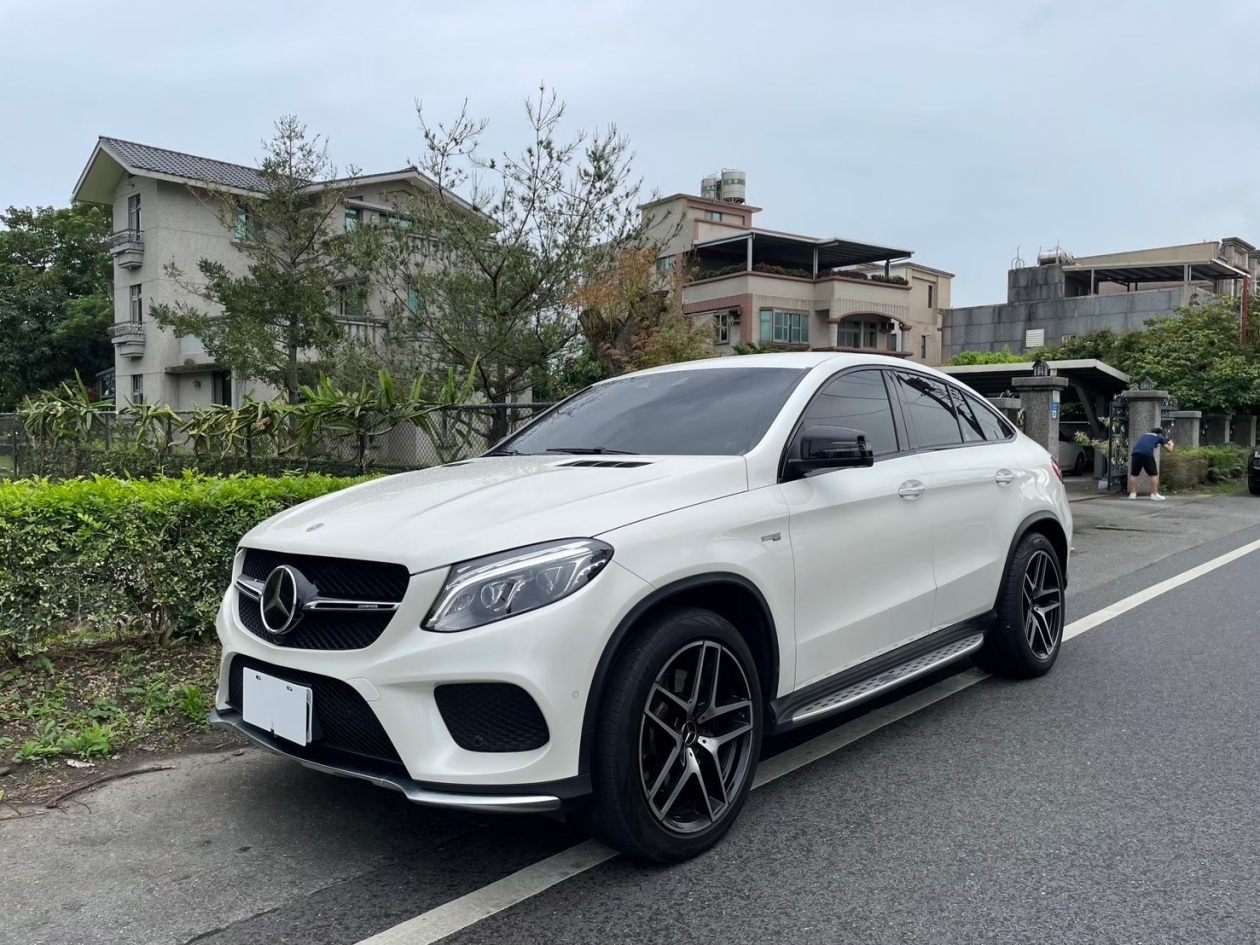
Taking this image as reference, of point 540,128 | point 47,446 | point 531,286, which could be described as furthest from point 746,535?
point 47,446

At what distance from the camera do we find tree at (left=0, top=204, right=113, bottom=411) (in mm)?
45219

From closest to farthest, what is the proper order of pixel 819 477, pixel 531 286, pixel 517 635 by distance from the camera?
pixel 517 635, pixel 819 477, pixel 531 286

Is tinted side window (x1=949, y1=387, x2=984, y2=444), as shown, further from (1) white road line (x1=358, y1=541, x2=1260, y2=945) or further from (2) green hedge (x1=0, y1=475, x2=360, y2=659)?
(2) green hedge (x1=0, y1=475, x2=360, y2=659)

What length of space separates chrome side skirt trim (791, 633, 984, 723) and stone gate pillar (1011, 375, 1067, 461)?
1342 cm

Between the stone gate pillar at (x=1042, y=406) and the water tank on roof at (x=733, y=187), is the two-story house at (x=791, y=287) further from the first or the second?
the stone gate pillar at (x=1042, y=406)

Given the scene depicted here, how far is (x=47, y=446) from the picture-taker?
1366 cm

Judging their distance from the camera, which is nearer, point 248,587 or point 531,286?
point 248,587

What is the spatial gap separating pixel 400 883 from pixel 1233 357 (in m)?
27.6

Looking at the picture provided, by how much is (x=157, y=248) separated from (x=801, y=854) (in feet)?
107

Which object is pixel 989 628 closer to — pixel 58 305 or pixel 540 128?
pixel 540 128

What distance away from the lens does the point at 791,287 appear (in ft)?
153

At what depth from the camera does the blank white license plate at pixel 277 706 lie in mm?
3035

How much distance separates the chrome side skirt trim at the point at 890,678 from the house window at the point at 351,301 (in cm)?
1114

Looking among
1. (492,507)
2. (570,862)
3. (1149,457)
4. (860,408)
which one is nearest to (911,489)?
(860,408)
